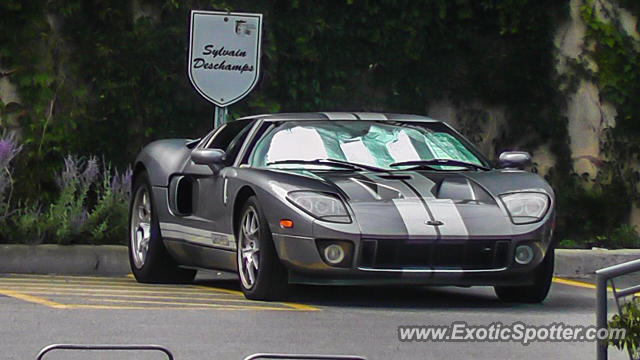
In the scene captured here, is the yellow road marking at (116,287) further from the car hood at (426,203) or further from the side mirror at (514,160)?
the side mirror at (514,160)

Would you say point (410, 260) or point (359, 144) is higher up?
→ point (359, 144)

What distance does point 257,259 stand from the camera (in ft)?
31.5

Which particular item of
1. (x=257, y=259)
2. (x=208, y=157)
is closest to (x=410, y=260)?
(x=257, y=259)

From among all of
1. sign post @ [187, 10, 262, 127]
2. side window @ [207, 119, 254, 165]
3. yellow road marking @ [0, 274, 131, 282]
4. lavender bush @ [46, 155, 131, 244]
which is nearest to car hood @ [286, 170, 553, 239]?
side window @ [207, 119, 254, 165]

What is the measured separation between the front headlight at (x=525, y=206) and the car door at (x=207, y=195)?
1.83 m

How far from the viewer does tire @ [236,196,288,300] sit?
9.39 m

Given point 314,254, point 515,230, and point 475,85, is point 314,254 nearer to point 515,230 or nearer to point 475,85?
point 515,230

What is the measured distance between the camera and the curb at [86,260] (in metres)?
12.1

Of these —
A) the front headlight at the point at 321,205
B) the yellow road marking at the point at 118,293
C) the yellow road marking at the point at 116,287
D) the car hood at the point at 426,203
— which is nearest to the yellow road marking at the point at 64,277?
the yellow road marking at the point at 118,293

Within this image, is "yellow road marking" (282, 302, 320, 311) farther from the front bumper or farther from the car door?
the car door

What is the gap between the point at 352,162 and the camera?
32.7 ft

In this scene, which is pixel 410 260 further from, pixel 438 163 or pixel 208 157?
pixel 208 157

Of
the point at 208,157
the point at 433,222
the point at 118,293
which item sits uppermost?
the point at 208,157

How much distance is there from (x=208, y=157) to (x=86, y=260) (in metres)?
2.35
